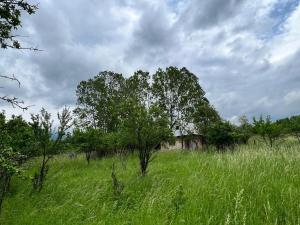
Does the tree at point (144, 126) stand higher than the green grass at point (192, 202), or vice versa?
the tree at point (144, 126)

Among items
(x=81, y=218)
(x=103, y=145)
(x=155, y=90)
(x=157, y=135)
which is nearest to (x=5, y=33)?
(x=81, y=218)

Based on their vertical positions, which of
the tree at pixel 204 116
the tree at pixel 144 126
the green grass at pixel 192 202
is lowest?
the green grass at pixel 192 202

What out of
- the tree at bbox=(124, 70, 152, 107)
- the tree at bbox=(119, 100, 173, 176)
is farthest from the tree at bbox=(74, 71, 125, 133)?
the tree at bbox=(119, 100, 173, 176)

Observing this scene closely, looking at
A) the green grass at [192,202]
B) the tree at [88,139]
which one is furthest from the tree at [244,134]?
the green grass at [192,202]

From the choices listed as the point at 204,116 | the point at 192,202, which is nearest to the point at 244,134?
the point at 204,116

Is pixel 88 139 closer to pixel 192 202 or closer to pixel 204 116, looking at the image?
pixel 204 116

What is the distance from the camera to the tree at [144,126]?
591 inches

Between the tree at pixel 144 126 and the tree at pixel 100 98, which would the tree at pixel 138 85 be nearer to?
the tree at pixel 100 98

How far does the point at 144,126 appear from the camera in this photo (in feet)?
50.5

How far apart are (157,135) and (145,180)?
361 centimetres

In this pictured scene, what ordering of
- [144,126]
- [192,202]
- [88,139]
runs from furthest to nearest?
[88,139] < [144,126] < [192,202]

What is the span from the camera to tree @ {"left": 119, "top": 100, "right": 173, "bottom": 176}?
1502 cm

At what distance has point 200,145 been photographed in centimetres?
4347

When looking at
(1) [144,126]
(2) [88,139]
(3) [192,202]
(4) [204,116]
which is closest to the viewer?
(3) [192,202]
